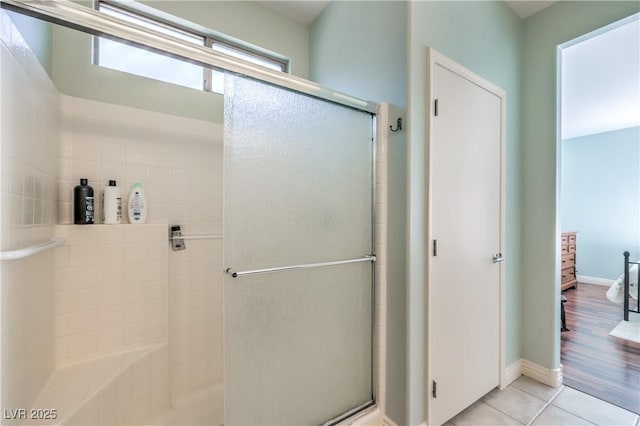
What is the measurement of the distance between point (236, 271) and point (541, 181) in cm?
219

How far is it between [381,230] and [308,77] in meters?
1.60

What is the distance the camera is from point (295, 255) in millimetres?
1335

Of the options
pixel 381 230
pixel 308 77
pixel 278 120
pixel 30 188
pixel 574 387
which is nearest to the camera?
pixel 30 188

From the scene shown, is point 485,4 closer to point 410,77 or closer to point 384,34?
point 384,34

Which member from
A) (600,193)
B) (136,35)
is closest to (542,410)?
(136,35)

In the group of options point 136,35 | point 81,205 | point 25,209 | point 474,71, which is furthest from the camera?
point 474,71

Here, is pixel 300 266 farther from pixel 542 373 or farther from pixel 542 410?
pixel 542 373

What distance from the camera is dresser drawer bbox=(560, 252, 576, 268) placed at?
4295mm

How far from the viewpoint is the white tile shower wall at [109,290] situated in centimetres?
145

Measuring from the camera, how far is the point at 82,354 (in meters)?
1.48

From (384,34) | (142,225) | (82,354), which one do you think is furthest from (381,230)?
(82,354)

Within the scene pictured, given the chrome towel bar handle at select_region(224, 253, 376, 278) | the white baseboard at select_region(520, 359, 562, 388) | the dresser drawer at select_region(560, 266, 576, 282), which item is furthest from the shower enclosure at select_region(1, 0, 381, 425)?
the dresser drawer at select_region(560, 266, 576, 282)

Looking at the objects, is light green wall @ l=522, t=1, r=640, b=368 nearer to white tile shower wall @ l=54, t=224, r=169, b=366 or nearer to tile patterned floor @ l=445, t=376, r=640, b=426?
tile patterned floor @ l=445, t=376, r=640, b=426

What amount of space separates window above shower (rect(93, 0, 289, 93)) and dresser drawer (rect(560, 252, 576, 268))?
5.13m
